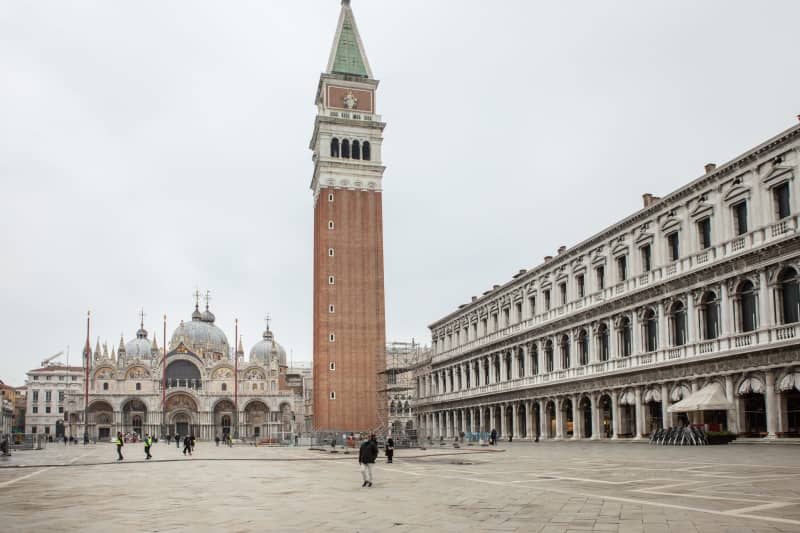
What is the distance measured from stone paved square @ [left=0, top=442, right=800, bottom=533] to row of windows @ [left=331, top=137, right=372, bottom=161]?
57347mm

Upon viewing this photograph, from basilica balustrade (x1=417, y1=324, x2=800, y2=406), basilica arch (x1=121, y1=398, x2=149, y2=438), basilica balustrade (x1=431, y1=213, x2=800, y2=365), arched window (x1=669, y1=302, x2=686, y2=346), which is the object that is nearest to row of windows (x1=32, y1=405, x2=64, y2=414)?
basilica arch (x1=121, y1=398, x2=149, y2=438)

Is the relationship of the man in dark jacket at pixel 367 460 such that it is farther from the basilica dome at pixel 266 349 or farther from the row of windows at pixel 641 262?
the basilica dome at pixel 266 349

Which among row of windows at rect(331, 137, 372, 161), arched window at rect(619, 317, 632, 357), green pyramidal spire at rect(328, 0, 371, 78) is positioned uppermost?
green pyramidal spire at rect(328, 0, 371, 78)

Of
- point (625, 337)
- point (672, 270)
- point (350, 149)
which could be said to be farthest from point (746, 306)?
point (350, 149)

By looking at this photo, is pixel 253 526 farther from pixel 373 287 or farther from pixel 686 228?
pixel 373 287

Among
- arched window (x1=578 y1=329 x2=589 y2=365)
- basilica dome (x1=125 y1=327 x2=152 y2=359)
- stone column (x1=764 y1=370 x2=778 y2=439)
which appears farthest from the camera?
basilica dome (x1=125 y1=327 x2=152 y2=359)

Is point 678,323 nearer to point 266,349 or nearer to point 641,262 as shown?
point 641,262

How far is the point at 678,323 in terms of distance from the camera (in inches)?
1569

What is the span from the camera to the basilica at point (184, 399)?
10506 centimetres

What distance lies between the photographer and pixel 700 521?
11750 mm

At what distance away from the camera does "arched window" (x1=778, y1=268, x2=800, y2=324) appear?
32.1m

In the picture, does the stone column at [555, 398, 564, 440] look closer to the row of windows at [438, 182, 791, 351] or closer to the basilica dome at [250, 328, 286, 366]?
the row of windows at [438, 182, 791, 351]

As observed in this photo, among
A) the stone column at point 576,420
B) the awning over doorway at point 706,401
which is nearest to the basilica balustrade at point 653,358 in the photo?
the stone column at point 576,420

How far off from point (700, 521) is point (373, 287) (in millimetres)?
66582
